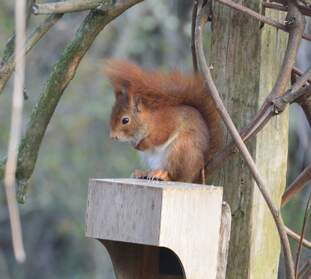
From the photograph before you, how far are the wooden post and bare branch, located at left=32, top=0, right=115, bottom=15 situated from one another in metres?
0.25

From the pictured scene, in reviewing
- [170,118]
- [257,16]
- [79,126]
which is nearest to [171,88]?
[170,118]

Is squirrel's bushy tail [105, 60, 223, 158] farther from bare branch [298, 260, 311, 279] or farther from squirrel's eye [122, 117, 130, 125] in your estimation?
bare branch [298, 260, 311, 279]

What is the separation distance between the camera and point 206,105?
6.75 ft

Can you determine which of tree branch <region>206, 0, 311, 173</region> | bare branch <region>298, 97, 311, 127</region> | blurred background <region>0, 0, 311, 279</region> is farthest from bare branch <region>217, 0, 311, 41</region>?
blurred background <region>0, 0, 311, 279</region>

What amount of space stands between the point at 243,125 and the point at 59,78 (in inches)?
16.5

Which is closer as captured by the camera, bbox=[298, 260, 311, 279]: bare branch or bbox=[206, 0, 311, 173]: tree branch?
bbox=[206, 0, 311, 173]: tree branch

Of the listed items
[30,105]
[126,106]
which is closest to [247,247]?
[126,106]

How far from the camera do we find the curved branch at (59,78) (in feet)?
6.46

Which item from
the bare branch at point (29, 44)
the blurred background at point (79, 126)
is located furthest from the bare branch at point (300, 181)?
the blurred background at point (79, 126)

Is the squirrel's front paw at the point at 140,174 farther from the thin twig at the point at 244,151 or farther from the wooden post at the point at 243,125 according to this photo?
the thin twig at the point at 244,151

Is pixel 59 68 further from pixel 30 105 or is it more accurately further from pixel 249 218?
pixel 30 105

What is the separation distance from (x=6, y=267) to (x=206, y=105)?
489cm

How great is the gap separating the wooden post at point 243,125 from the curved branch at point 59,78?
231 millimetres

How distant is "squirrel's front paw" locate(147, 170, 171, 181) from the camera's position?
196 centimetres
